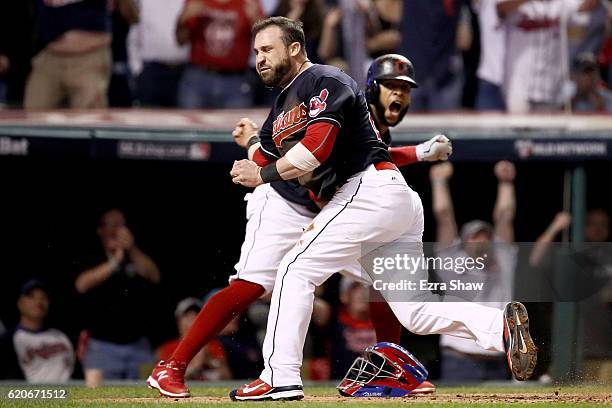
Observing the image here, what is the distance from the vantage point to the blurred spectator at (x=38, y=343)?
8.84 meters

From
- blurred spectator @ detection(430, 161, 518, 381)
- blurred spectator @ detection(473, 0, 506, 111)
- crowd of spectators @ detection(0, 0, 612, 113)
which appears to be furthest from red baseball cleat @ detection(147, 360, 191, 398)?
blurred spectator @ detection(473, 0, 506, 111)

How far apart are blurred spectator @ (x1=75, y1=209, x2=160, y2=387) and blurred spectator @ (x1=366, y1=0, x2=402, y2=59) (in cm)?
224

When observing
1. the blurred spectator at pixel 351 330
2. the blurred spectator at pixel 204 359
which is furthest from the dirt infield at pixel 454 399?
the blurred spectator at pixel 204 359

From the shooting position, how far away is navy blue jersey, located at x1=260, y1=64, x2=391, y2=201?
208 inches

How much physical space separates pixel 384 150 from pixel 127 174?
15.1ft

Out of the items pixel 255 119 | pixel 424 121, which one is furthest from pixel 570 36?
pixel 255 119

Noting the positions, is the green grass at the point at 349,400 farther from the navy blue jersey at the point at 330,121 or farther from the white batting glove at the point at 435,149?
the white batting glove at the point at 435,149

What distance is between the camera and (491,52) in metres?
9.23

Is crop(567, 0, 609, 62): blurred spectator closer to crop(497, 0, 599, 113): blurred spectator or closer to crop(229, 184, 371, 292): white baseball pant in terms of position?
crop(497, 0, 599, 113): blurred spectator

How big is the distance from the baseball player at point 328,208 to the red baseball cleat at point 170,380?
0.30 meters

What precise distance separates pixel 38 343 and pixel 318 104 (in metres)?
4.34

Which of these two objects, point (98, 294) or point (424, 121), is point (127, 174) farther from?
point (424, 121)

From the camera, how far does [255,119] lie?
8844 millimetres

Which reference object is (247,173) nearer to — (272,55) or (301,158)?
(301,158)
